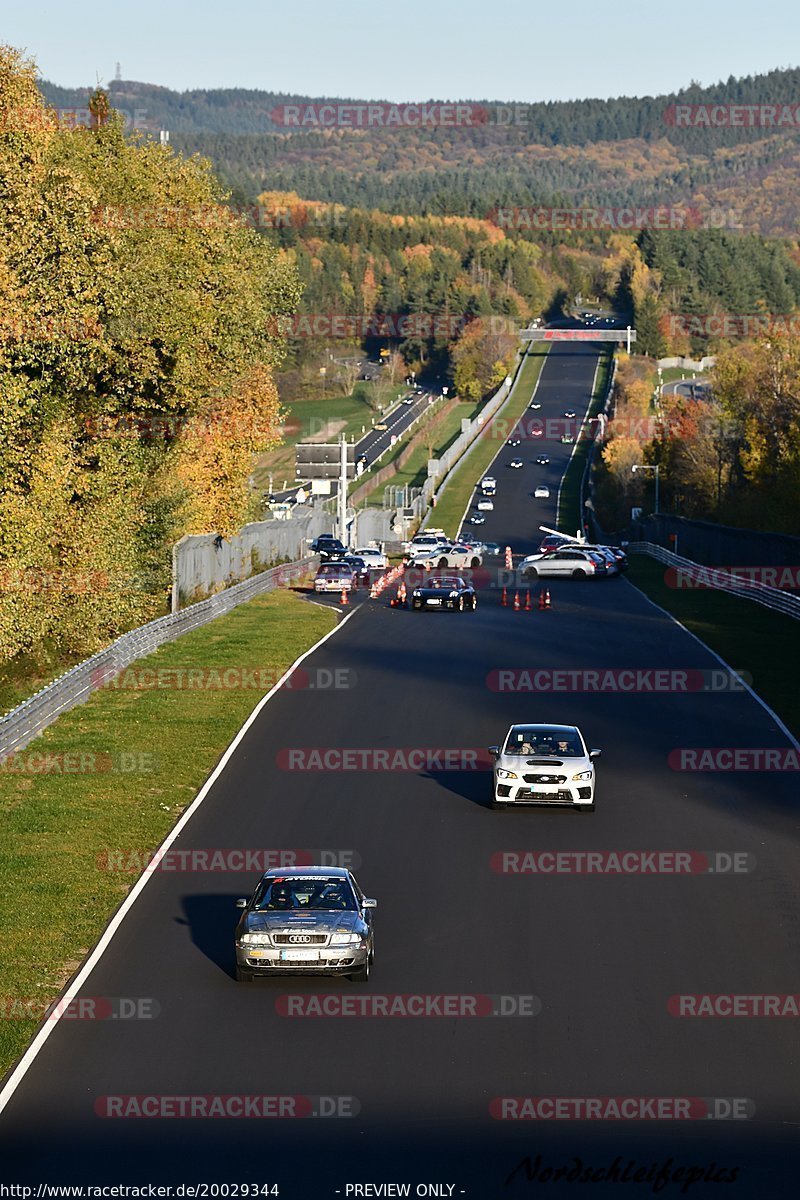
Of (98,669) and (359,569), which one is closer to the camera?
(98,669)

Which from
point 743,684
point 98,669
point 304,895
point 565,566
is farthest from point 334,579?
point 304,895

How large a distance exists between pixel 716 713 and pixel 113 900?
19563mm

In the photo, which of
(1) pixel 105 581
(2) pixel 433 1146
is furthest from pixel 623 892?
(1) pixel 105 581

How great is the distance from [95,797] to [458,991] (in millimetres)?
13118

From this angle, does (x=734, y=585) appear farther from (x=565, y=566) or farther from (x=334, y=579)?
(x=334, y=579)

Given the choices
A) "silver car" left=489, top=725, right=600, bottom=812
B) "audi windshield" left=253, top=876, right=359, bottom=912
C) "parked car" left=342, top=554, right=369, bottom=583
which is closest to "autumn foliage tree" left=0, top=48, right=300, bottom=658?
"parked car" left=342, top=554, right=369, bottom=583

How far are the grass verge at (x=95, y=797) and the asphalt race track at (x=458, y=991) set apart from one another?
712 mm

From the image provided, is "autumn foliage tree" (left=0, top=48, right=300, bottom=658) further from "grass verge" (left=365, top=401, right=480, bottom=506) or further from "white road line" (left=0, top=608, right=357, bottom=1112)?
"grass verge" (left=365, top=401, right=480, bottom=506)

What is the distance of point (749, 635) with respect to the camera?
55.2m

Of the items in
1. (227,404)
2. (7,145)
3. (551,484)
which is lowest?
(551,484)

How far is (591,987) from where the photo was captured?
18.6m

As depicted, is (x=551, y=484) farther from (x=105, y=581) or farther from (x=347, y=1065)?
Result: (x=347, y=1065)

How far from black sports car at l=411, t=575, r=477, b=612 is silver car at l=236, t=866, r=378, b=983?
1691 inches

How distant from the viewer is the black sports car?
61.8 metres
